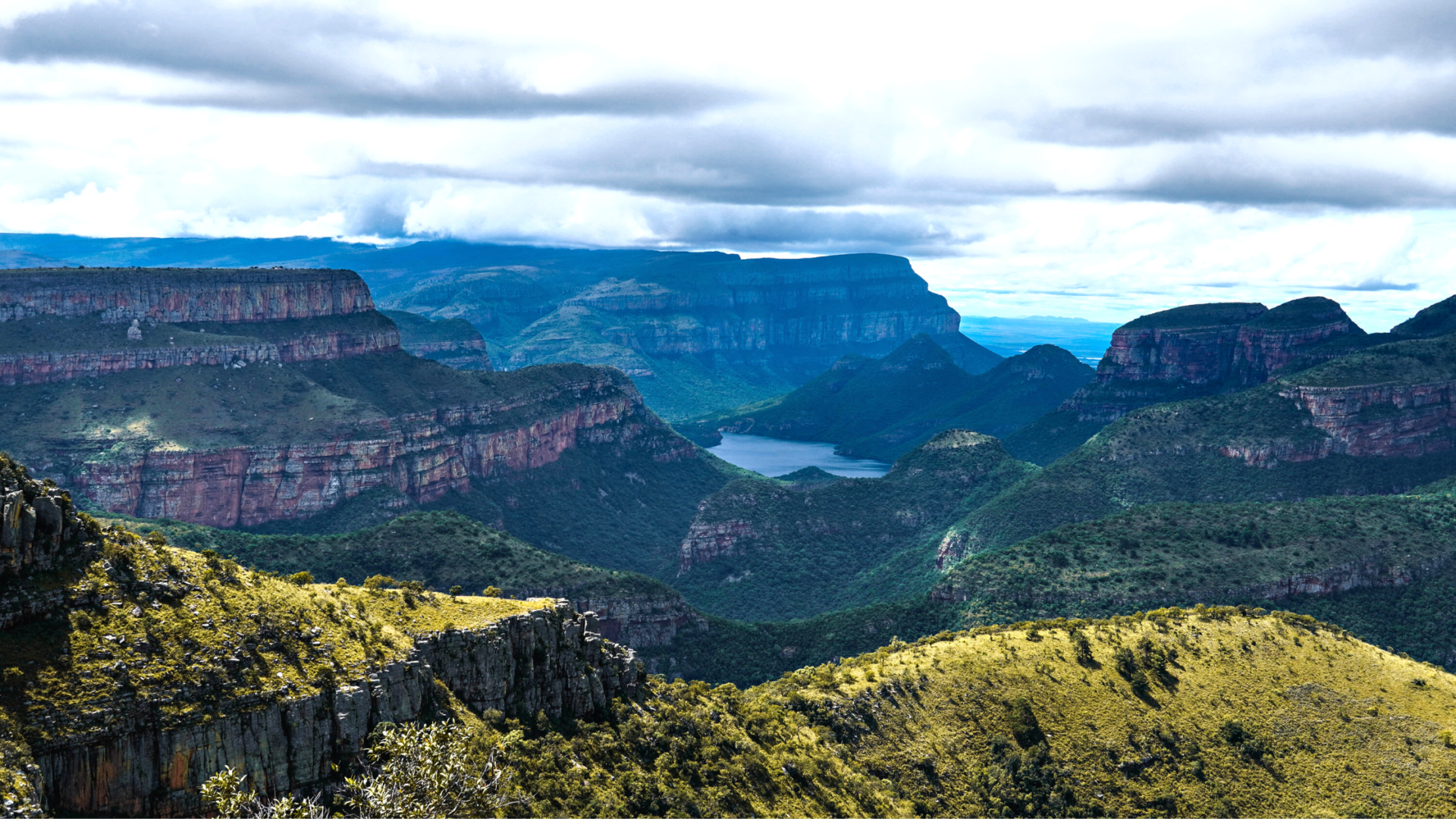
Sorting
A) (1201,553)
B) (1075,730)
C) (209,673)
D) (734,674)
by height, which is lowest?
(734,674)

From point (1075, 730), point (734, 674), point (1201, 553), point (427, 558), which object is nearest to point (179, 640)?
point (1075, 730)

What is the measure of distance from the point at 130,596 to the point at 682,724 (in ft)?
124

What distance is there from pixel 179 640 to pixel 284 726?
6.57 m

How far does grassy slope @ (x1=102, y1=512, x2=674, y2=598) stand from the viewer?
151250 millimetres

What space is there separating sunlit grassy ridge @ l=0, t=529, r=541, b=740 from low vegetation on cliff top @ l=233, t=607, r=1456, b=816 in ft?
62.5

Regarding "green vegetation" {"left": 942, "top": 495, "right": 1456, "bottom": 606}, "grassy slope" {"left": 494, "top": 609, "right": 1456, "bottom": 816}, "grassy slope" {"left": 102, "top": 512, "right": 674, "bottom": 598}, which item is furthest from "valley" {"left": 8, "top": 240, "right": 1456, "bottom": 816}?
"grassy slope" {"left": 102, "top": 512, "right": 674, "bottom": 598}

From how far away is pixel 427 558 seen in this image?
158 metres

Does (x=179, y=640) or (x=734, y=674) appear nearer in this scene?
(x=179, y=640)

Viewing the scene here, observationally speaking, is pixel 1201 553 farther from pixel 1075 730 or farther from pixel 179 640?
pixel 179 640

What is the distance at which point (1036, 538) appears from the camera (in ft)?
585

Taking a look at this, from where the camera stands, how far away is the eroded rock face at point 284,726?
5031 centimetres

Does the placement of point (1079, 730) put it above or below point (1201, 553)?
below

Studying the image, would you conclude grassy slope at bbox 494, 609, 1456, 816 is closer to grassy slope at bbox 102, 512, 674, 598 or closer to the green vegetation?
the green vegetation

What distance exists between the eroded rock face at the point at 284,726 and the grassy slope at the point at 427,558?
78.0 m
